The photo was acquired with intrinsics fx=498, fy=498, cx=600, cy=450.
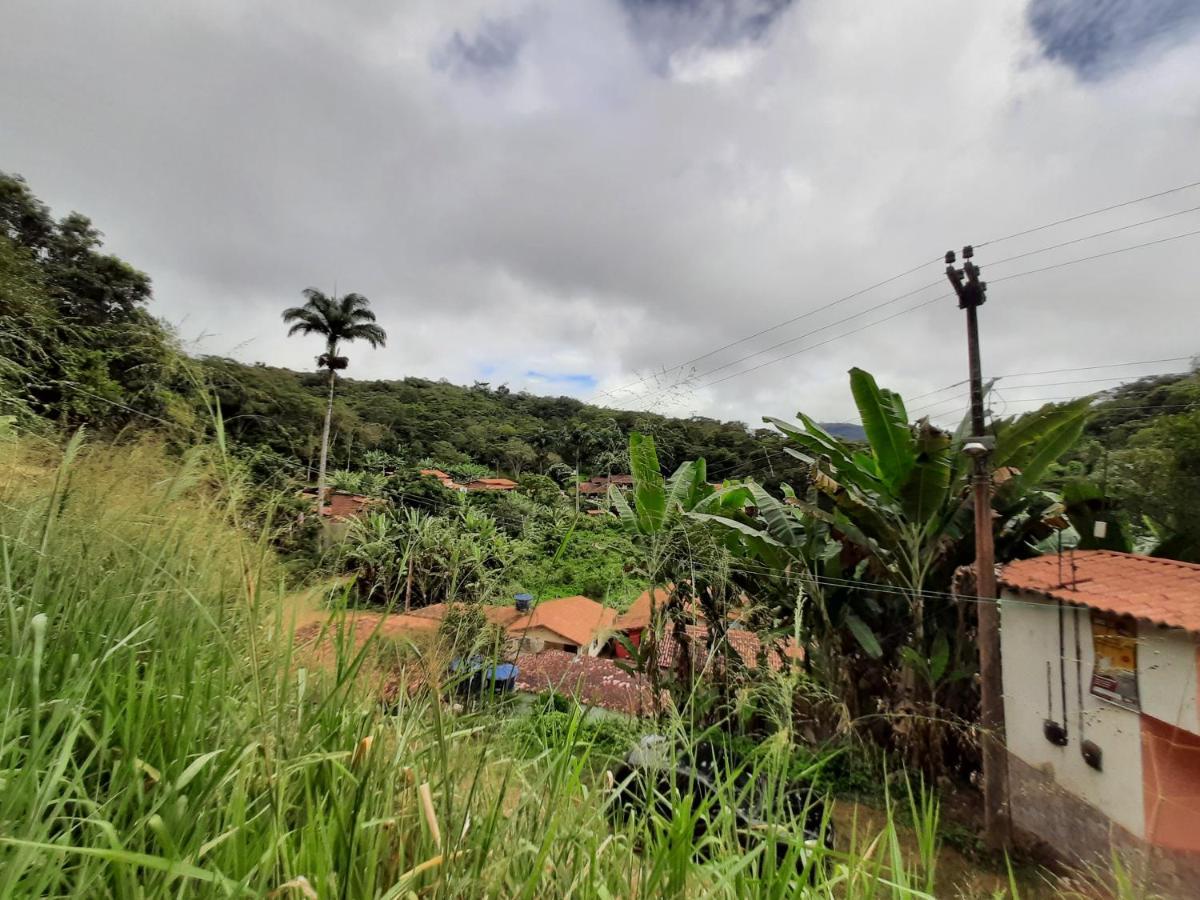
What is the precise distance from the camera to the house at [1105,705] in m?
2.89

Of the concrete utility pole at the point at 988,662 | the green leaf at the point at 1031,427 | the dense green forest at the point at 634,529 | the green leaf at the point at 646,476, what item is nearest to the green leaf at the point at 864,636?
the dense green forest at the point at 634,529

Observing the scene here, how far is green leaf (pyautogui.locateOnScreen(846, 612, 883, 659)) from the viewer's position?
4.38m

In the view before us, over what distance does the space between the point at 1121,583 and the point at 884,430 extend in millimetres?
1851

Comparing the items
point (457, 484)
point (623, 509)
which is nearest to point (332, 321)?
point (457, 484)

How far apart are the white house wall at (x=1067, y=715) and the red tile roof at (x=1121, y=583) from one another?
161mm

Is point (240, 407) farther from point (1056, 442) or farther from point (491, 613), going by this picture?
point (1056, 442)

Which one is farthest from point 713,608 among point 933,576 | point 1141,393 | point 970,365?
point 1141,393

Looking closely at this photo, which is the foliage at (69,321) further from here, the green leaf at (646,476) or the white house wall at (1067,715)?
the white house wall at (1067,715)

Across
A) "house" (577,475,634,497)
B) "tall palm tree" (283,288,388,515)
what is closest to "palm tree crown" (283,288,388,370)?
"tall palm tree" (283,288,388,515)

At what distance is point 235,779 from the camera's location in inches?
30.7

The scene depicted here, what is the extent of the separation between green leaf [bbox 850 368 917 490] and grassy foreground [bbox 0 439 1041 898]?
3737 mm

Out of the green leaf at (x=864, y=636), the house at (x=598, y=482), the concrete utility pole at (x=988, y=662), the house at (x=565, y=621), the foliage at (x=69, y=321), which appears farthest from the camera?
the house at (x=565, y=621)

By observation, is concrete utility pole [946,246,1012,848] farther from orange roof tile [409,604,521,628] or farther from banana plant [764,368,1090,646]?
orange roof tile [409,604,521,628]

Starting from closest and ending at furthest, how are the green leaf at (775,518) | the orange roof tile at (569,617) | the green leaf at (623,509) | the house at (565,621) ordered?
the green leaf at (623,509) → the green leaf at (775,518) → the house at (565,621) → the orange roof tile at (569,617)
